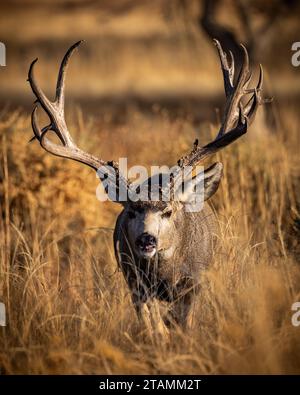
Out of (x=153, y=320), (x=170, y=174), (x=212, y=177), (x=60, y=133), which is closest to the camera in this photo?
(x=153, y=320)

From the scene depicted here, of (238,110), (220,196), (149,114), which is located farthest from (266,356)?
(149,114)

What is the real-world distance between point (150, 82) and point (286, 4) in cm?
1261

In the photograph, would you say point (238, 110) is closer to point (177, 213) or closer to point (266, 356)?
point (177, 213)

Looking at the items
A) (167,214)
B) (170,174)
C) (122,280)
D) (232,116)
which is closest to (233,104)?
(232,116)

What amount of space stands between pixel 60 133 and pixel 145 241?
57.2 inches

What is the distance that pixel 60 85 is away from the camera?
7.02 meters

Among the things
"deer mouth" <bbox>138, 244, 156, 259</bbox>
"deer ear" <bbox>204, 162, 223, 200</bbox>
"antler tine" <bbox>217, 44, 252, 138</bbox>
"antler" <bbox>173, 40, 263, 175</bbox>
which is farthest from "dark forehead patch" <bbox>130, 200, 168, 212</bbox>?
→ "antler tine" <bbox>217, 44, 252, 138</bbox>

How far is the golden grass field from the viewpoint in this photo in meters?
5.69

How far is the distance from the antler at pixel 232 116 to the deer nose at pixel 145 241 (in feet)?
2.66

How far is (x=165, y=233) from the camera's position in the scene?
20.8 ft

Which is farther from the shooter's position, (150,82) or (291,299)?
(150,82)

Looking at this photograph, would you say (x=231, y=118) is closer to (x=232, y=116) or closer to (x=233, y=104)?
(x=232, y=116)

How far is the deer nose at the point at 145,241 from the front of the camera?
606cm

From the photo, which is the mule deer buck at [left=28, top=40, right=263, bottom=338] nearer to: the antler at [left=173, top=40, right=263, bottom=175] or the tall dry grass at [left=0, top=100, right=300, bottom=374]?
the antler at [left=173, top=40, right=263, bottom=175]
